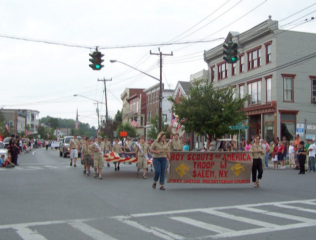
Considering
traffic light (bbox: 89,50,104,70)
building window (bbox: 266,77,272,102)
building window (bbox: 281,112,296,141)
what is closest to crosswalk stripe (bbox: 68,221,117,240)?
traffic light (bbox: 89,50,104,70)

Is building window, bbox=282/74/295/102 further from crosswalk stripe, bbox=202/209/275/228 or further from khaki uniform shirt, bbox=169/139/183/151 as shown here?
crosswalk stripe, bbox=202/209/275/228

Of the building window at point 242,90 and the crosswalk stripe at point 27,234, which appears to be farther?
the building window at point 242,90

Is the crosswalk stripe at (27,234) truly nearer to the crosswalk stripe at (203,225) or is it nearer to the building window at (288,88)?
the crosswalk stripe at (203,225)

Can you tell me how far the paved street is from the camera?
23.2ft

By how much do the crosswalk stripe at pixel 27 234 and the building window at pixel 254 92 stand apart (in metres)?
31.3

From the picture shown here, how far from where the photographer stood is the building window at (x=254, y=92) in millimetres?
36344

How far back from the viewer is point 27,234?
276 inches

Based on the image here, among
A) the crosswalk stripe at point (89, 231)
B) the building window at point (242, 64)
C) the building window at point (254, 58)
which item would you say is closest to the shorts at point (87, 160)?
the crosswalk stripe at point (89, 231)

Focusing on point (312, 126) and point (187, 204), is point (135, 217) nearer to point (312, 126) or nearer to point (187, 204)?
point (187, 204)

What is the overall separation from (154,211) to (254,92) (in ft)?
97.1

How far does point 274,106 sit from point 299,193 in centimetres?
2208

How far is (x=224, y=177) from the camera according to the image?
14047 mm

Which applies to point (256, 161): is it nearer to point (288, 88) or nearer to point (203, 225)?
point (203, 225)

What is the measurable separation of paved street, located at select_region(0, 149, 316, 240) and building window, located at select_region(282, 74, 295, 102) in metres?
20.8
